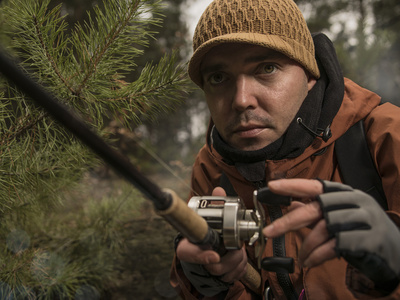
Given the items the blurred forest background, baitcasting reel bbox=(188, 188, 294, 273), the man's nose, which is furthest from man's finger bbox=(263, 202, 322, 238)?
the blurred forest background

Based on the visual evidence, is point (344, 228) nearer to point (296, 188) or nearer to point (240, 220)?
point (296, 188)

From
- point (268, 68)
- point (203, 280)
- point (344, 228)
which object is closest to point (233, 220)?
point (344, 228)

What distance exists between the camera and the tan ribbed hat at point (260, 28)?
1418 millimetres

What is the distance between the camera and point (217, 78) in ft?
5.15

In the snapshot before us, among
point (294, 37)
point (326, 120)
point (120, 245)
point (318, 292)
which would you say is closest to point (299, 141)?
point (326, 120)

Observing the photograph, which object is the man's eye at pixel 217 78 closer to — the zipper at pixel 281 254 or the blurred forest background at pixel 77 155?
the blurred forest background at pixel 77 155

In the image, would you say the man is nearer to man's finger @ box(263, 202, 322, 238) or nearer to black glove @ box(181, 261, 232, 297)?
black glove @ box(181, 261, 232, 297)

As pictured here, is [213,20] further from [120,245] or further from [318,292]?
[120,245]

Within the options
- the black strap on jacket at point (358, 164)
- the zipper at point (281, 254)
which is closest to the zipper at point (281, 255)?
the zipper at point (281, 254)

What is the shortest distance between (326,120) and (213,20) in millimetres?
702

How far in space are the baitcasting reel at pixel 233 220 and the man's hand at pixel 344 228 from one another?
0.15 m

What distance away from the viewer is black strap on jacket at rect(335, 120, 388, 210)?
134 centimetres

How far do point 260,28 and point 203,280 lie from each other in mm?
1129

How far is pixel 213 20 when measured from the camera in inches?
60.9
